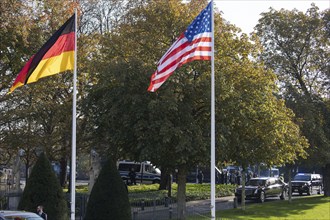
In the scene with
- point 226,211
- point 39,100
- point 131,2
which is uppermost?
point 131,2

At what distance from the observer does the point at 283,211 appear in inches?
1176

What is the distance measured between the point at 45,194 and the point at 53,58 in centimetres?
670

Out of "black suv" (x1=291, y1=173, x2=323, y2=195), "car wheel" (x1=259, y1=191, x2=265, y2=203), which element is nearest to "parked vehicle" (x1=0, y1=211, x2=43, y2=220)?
"car wheel" (x1=259, y1=191, x2=265, y2=203)

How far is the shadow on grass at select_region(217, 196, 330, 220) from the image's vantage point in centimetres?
2706

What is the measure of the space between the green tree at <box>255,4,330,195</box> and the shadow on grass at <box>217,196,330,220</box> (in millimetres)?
3743

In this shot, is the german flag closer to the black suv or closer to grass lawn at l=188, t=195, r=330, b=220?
grass lawn at l=188, t=195, r=330, b=220

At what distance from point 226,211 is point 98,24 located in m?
18.8

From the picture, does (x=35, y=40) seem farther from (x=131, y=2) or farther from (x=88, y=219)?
(x=88, y=219)

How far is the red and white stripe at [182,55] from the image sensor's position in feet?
51.5

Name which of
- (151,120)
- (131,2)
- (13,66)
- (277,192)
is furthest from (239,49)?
(277,192)

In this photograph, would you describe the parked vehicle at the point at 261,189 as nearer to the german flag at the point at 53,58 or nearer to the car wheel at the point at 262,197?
the car wheel at the point at 262,197

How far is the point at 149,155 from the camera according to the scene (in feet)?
70.7

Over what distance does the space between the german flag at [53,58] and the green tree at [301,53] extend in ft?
74.7

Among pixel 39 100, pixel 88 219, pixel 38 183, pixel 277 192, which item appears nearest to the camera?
pixel 88 219
